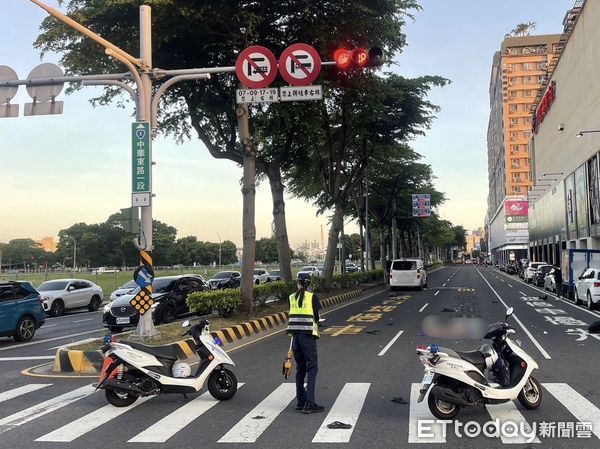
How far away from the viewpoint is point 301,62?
36.9 feet

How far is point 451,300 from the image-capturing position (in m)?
25.2

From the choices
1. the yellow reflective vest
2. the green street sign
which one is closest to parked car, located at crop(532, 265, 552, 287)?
the green street sign

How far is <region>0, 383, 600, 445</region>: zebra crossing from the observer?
5.93m

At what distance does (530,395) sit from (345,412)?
7.53ft

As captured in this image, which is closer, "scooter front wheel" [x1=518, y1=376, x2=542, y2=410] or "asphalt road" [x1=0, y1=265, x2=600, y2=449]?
"asphalt road" [x1=0, y1=265, x2=600, y2=449]

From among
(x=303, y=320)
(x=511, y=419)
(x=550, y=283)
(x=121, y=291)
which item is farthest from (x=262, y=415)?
(x=550, y=283)

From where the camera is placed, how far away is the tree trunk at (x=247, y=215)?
16391 millimetres

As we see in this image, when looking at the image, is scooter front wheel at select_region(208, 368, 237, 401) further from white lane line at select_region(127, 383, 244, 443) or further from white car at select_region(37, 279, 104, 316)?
white car at select_region(37, 279, 104, 316)

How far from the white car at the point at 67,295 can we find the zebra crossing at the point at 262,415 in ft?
51.1

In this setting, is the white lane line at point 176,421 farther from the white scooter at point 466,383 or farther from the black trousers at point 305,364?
the white scooter at point 466,383

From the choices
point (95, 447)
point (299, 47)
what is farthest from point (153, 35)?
point (95, 447)

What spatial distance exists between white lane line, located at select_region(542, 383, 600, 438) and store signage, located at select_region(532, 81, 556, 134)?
50.2 m

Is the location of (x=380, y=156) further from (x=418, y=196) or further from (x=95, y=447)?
(x=95, y=447)

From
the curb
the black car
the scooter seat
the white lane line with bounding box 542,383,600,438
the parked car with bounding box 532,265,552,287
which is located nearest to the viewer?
the white lane line with bounding box 542,383,600,438
